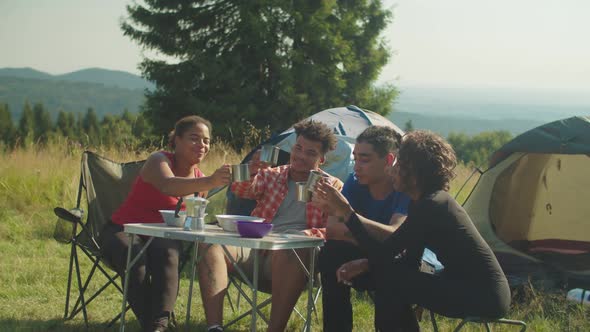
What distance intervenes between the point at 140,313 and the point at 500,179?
126 inches

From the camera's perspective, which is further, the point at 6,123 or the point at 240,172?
the point at 6,123

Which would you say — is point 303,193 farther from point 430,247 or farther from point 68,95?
point 68,95

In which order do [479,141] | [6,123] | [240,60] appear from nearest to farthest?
[240,60] → [6,123] → [479,141]

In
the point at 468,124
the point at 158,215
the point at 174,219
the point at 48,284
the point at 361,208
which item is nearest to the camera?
the point at 174,219

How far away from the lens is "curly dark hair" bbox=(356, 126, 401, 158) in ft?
10.5

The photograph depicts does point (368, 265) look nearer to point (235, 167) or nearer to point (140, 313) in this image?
point (235, 167)

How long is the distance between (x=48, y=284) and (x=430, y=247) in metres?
2.96

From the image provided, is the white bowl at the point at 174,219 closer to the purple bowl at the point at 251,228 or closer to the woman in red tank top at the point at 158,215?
the woman in red tank top at the point at 158,215

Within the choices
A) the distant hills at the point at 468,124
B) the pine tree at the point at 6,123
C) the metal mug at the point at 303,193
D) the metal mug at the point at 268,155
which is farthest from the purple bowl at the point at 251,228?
the distant hills at the point at 468,124

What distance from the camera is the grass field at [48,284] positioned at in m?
3.82

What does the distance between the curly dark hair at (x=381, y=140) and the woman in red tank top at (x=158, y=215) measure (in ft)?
2.05

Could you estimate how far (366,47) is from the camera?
21.6 meters

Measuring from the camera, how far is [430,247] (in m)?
2.62

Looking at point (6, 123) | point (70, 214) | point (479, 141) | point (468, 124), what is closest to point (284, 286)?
point (70, 214)
